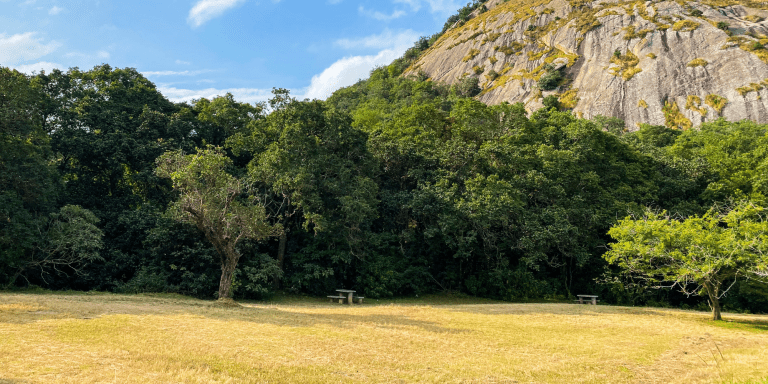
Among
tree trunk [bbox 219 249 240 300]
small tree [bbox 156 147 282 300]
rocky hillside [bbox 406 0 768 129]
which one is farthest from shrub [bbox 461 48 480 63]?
tree trunk [bbox 219 249 240 300]

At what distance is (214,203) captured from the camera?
17.8m

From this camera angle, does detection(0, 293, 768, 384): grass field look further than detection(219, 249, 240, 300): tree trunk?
No

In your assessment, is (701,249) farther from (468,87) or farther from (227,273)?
(468,87)

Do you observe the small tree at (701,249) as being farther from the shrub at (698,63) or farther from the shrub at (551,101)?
the shrub at (698,63)

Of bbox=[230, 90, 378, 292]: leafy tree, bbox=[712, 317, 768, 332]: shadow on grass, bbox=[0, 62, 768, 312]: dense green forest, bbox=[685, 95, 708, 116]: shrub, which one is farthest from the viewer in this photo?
bbox=[685, 95, 708, 116]: shrub

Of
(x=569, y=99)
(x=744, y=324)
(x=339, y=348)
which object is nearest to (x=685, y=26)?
(x=569, y=99)

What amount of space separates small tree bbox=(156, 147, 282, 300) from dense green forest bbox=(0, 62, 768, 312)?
2.53 feet

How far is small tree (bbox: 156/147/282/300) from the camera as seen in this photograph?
672 inches

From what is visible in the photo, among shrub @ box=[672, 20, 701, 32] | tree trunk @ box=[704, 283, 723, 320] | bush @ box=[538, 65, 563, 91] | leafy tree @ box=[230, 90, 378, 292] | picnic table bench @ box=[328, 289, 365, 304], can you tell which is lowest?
picnic table bench @ box=[328, 289, 365, 304]

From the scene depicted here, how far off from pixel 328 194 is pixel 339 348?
15.8 m

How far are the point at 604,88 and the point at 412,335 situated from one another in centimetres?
5559

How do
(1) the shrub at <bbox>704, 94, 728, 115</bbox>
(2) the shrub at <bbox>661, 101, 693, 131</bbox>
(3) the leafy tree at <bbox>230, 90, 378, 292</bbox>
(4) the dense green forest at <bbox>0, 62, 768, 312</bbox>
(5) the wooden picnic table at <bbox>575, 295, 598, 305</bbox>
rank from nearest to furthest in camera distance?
(4) the dense green forest at <bbox>0, 62, 768, 312</bbox> < (3) the leafy tree at <bbox>230, 90, 378, 292</bbox> < (5) the wooden picnic table at <bbox>575, 295, 598, 305</bbox> < (1) the shrub at <bbox>704, 94, 728, 115</bbox> < (2) the shrub at <bbox>661, 101, 693, 131</bbox>

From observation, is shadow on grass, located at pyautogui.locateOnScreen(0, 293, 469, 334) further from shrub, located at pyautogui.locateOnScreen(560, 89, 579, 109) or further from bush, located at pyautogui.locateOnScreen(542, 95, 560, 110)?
shrub, located at pyautogui.locateOnScreen(560, 89, 579, 109)

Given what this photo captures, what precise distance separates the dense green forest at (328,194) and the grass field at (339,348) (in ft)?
24.3
